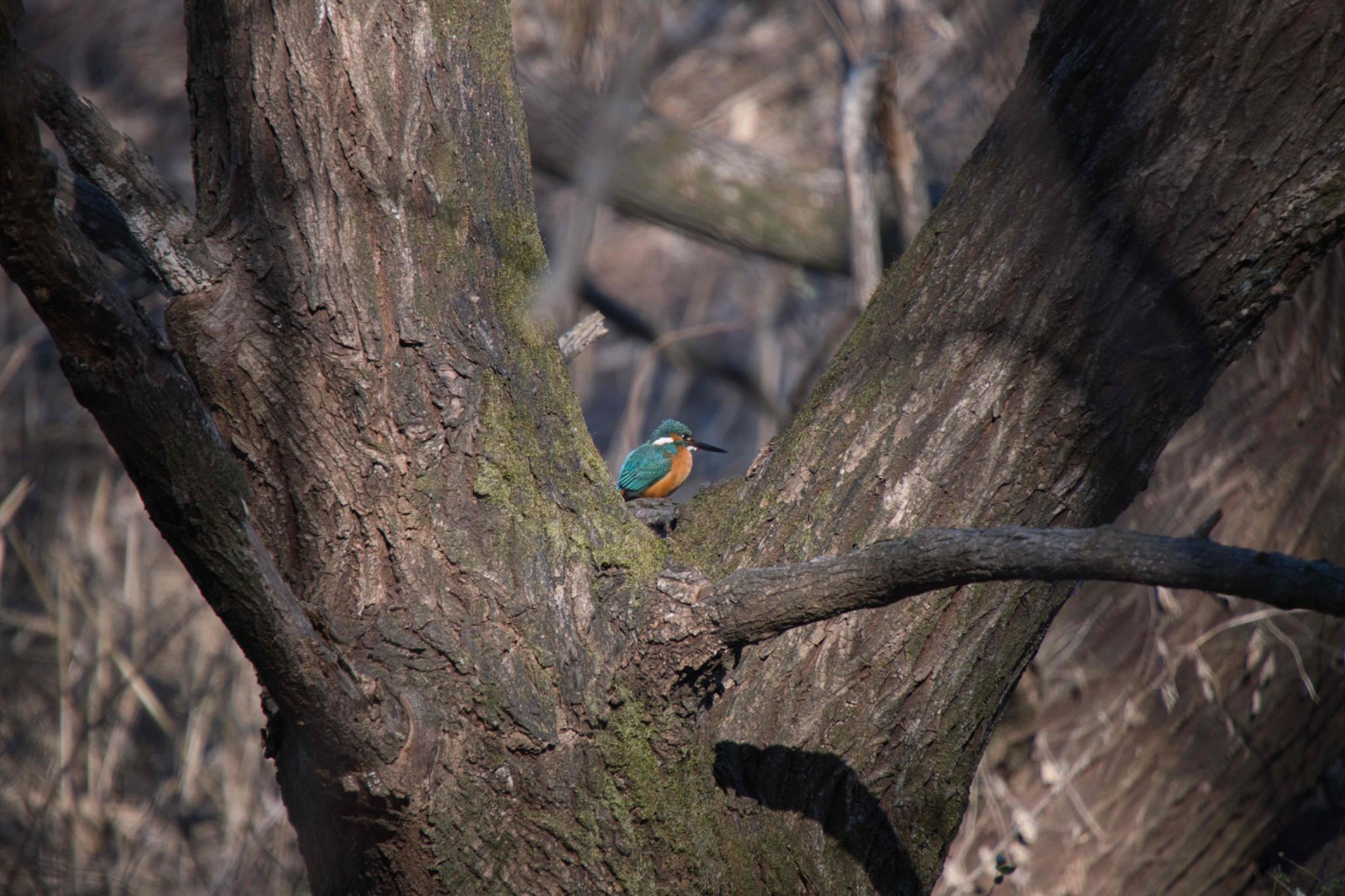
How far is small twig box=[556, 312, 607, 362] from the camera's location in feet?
7.77

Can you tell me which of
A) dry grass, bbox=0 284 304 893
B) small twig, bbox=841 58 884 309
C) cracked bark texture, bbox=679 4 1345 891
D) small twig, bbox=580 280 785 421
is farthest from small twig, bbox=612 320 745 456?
dry grass, bbox=0 284 304 893

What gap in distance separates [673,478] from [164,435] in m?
3.62

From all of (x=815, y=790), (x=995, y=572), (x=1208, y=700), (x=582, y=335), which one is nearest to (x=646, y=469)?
(x=582, y=335)

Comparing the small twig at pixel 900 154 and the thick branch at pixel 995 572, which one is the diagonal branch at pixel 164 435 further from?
the small twig at pixel 900 154

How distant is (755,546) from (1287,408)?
246 centimetres

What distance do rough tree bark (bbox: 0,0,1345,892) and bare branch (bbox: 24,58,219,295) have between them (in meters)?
0.03

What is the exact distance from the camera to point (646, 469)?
4.69 meters

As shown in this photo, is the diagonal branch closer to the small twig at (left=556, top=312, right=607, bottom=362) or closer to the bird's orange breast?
the small twig at (left=556, top=312, right=607, bottom=362)

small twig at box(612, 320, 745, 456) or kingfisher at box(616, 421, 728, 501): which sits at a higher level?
small twig at box(612, 320, 745, 456)

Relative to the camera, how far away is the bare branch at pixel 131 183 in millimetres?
1562

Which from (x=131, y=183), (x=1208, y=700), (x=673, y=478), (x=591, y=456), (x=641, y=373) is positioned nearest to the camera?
(x=131, y=183)

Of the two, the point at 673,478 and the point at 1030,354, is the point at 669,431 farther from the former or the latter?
the point at 1030,354

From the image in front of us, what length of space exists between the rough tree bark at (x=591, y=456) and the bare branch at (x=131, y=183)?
32 mm

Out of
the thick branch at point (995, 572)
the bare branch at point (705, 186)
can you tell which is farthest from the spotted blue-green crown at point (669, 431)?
the thick branch at point (995, 572)
